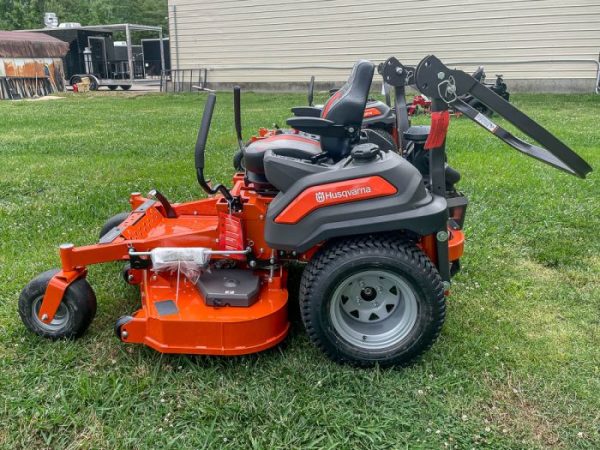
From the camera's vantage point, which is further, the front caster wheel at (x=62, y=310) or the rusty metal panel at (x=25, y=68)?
the rusty metal panel at (x=25, y=68)

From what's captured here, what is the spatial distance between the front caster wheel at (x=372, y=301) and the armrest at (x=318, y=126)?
60cm

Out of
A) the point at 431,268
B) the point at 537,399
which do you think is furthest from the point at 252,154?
the point at 537,399

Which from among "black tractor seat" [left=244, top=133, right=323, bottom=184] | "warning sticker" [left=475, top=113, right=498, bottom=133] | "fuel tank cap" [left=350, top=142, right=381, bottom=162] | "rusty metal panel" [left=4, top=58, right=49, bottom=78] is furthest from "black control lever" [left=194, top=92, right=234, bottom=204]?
"rusty metal panel" [left=4, top=58, right=49, bottom=78]

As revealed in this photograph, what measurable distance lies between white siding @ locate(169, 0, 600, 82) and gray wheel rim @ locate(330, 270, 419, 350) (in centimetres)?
1472

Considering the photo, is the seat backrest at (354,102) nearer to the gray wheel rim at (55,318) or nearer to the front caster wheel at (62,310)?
the front caster wheel at (62,310)

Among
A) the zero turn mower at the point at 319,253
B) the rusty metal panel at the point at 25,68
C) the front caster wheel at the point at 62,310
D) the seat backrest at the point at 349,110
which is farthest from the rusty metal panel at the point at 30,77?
the seat backrest at the point at 349,110

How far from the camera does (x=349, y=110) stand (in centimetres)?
301

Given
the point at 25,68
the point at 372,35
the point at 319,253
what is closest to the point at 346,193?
the point at 319,253

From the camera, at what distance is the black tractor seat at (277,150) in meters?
3.01

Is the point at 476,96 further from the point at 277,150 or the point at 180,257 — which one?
the point at 180,257

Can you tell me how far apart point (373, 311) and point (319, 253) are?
42 centimetres

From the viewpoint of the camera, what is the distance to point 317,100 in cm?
1565

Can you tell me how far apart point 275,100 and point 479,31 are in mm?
6033

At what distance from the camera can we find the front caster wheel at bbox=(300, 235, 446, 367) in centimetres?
268
